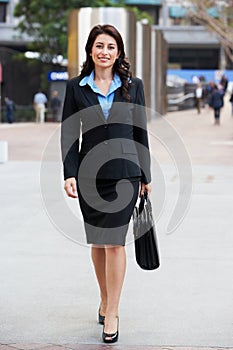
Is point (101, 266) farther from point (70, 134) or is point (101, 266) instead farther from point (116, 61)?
point (116, 61)

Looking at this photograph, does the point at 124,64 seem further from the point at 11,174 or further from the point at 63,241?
the point at 11,174

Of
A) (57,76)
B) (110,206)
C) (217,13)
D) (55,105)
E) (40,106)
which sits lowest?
(40,106)

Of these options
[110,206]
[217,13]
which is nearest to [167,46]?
[217,13]

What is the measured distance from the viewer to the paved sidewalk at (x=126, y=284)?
4.51 metres

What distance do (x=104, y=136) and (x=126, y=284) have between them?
1.80 meters

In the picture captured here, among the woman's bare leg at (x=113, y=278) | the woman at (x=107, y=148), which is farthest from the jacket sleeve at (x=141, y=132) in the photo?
the woman's bare leg at (x=113, y=278)

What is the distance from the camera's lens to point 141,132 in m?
4.38

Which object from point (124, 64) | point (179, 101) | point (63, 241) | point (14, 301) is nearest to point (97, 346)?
point (14, 301)

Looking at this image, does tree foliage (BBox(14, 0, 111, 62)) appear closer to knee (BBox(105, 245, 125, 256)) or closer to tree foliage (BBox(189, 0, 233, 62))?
tree foliage (BBox(189, 0, 233, 62))

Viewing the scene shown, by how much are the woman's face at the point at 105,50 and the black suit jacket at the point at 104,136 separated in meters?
0.17

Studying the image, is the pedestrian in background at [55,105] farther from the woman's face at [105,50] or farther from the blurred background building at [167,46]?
the woman's face at [105,50]

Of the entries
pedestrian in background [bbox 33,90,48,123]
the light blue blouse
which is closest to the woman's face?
the light blue blouse

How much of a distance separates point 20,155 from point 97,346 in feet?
44.3

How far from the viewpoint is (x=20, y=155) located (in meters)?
17.6
